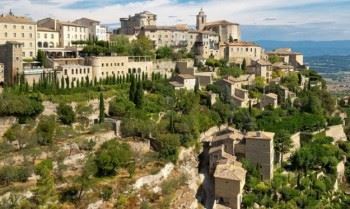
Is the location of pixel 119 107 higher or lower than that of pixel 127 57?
lower

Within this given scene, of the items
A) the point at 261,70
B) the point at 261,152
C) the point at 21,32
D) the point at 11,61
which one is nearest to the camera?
the point at 261,152

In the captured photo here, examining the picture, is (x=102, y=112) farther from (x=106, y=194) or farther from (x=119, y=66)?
(x=119, y=66)

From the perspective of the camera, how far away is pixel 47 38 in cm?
5769

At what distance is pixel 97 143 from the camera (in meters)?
39.4

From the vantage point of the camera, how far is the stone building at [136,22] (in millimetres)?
78750

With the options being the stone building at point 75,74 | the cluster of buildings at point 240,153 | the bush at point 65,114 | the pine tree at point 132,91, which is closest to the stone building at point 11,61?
the stone building at point 75,74

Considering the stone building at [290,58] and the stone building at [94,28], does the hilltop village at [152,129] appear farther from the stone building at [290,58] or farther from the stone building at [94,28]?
the stone building at [290,58]

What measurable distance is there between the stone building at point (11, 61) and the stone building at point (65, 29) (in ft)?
48.1

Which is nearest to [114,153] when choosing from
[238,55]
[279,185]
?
[279,185]

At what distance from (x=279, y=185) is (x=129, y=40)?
31.1m

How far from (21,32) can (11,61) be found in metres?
9.12

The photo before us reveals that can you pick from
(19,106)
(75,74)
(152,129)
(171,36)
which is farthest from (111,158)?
(171,36)

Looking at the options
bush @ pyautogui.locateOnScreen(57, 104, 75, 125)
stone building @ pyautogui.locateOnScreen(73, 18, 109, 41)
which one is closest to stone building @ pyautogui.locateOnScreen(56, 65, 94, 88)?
bush @ pyautogui.locateOnScreen(57, 104, 75, 125)

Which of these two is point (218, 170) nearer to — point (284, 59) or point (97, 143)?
point (97, 143)
